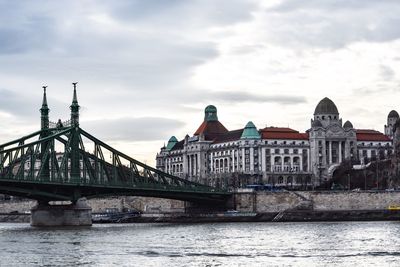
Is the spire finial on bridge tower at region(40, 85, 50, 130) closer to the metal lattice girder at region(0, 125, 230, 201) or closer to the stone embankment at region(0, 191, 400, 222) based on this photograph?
the metal lattice girder at region(0, 125, 230, 201)

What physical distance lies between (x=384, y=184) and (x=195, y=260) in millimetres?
105075

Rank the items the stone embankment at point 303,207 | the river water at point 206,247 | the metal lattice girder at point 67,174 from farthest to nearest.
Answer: the stone embankment at point 303,207 < the metal lattice girder at point 67,174 < the river water at point 206,247

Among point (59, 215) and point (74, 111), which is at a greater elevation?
point (74, 111)

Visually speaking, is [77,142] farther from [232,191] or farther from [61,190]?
[232,191]

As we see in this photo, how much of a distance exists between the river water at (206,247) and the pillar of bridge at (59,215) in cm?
1162

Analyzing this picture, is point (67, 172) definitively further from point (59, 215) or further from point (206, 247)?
point (206, 247)

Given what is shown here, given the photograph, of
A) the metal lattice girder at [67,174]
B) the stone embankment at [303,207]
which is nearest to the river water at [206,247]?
the metal lattice girder at [67,174]

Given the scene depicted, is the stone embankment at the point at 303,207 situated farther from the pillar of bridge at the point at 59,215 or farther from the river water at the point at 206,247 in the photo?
the river water at the point at 206,247

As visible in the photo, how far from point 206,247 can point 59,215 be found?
40511 millimetres

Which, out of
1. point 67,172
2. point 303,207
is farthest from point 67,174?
point 303,207

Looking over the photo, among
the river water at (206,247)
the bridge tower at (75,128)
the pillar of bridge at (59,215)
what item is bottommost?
the river water at (206,247)

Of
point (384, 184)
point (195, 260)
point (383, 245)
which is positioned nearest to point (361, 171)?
point (384, 184)

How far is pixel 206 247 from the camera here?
74875mm

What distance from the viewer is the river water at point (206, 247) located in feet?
207
